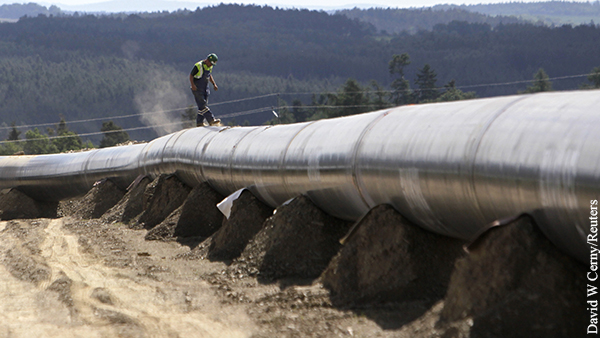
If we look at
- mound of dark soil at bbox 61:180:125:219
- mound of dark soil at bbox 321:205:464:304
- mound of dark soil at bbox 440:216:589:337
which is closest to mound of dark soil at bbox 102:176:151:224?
mound of dark soil at bbox 61:180:125:219

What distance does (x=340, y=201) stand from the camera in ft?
26.4

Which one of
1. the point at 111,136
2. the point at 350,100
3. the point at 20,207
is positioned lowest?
the point at 111,136

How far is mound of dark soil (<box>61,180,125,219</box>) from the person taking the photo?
1596cm

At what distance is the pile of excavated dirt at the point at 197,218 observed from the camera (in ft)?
38.4

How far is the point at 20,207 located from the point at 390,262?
1414cm

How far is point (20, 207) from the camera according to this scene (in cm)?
1773

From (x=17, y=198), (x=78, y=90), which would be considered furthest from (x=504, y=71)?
(x=17, y=198)

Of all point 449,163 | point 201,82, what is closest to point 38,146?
point 201,82

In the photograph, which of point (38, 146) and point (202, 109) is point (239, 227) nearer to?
point (202, 109)

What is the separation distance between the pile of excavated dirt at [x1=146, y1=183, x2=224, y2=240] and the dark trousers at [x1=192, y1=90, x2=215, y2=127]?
14.0ft

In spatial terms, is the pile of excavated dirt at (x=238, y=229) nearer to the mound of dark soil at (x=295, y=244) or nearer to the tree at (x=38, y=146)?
the mound of dark soil at (x=295, y=244)

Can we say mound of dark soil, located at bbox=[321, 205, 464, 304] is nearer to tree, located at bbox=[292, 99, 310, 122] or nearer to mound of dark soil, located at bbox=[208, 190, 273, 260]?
mound of dark soil, located at bbox=[208, 190, 273, 260]

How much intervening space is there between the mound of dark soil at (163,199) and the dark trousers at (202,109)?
2702 millimetres

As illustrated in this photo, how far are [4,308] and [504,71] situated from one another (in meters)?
168
